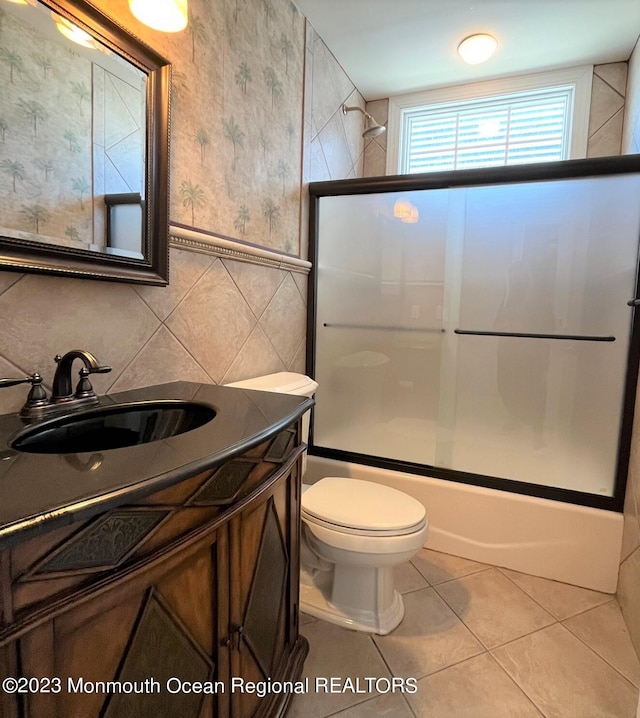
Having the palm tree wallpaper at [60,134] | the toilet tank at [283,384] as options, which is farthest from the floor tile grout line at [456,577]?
the palm tree wallpaper at [60,134]

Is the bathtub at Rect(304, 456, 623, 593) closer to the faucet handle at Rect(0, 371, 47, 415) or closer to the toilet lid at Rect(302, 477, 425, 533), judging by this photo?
the toilet lid at Rect(302, 477, 425, 533)

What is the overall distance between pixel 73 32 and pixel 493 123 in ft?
7.84

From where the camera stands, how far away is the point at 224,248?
1521 millimetres

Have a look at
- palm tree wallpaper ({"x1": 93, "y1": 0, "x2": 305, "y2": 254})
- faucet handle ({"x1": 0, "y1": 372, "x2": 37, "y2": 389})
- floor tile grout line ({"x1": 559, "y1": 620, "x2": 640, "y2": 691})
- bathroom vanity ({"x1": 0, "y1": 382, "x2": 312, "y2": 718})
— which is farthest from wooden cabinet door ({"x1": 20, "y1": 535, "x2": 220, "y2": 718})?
floor tile grout line ({"x1": 559, "y1": 620, "x2": 640, "y2": 691})

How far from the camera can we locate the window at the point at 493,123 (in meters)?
2.42

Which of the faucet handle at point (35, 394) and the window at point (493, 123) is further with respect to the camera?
the window at point (493, 123)

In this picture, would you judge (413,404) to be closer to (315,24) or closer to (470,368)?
(470,368)

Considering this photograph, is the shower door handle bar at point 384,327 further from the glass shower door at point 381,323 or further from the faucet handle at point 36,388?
the faucet handle at point 36,388

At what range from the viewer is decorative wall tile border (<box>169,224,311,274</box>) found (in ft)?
4.38

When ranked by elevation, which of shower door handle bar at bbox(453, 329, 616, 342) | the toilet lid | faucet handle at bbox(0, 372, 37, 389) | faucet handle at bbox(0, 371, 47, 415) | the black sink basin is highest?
shower door handle bar at bbox(453, 329, 616, 342)

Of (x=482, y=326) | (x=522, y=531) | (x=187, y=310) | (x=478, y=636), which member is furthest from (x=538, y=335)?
(x=187, y=310)

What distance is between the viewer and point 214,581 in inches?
30.9

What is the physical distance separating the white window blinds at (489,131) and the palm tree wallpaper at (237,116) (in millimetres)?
1063

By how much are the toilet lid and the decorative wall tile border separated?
0.94 m
